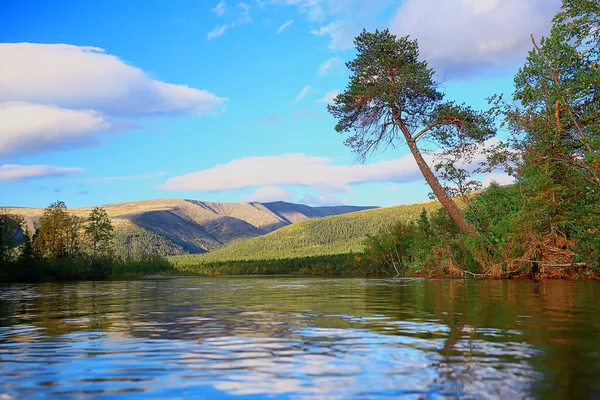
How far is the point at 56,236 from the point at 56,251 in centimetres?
168

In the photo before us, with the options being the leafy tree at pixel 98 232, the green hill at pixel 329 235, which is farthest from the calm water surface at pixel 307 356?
the green hill at pixel 329 235

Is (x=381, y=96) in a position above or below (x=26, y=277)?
above

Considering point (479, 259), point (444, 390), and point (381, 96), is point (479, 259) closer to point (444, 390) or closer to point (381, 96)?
point (381, 96)

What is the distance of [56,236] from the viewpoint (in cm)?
5125

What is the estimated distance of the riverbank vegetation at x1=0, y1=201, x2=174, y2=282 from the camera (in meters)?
39.3

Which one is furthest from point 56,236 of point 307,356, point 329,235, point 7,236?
point 329,235

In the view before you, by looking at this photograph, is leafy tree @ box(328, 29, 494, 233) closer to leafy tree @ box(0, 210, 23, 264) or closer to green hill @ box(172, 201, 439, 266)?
leafy tree @ box(0, 210, 23, 264)

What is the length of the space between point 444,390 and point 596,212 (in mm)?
20930

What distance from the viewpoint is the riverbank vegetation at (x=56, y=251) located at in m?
39.3

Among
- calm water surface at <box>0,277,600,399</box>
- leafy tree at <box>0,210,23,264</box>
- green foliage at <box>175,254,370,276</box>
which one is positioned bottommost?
green foliage at <box>175,254,370,276</box>

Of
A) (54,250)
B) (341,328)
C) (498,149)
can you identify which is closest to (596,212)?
(498,149)

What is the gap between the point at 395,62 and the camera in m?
30.2

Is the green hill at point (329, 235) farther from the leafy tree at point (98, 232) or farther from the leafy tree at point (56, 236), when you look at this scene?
the leafy tree at point (56, 236)

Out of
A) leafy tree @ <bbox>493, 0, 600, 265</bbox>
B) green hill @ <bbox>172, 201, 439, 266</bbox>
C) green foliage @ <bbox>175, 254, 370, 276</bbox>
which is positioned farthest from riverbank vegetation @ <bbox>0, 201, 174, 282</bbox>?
green hill @ <bbox>172, 201, 439, 266</bbox>
